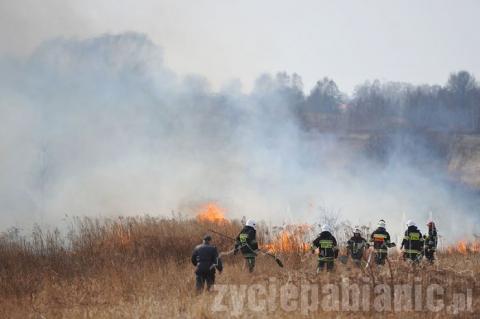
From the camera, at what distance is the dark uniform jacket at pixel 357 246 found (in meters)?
15.4

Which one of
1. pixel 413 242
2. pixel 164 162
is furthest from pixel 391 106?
pixel 413 242

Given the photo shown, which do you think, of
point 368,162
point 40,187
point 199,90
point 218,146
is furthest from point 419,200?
point 40,187

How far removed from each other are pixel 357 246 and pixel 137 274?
649 cm

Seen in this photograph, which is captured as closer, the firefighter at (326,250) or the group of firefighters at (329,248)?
the group of firefighters at (329,248)

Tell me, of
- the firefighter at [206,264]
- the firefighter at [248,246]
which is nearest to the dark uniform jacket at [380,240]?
the firefighter at [248,246]

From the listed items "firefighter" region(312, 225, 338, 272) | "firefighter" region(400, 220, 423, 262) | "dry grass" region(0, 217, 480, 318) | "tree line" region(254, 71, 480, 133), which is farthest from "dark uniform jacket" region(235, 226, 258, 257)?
"tree line" region(254, 71, 480, 133)

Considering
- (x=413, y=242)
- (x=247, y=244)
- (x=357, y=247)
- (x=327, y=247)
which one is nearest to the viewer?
(x=327, y=247)

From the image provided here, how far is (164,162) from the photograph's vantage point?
38.0 m

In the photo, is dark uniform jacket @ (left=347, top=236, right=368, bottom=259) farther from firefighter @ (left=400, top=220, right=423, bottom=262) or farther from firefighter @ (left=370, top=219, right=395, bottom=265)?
firefighter @ (left=400, top=220, right=423, bottom=262)

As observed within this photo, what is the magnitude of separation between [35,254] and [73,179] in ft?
60.4

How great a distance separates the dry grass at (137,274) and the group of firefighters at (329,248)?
431 millimetres

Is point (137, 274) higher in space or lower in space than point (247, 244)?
lower

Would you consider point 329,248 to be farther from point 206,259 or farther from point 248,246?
point 206,259

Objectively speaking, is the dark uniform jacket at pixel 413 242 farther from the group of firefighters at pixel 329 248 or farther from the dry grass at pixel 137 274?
the dry grass at pixel 137 274
